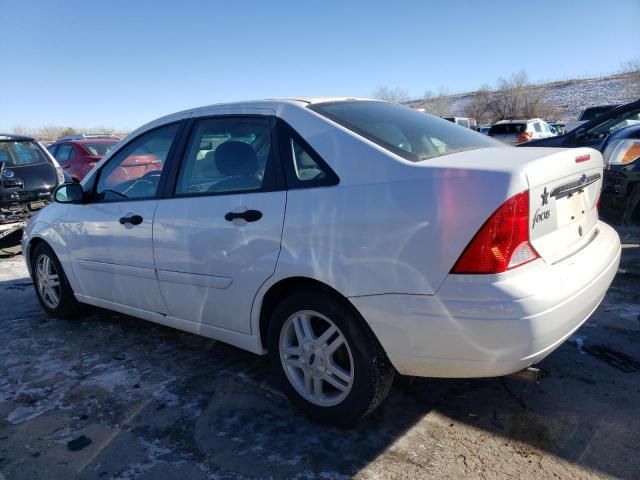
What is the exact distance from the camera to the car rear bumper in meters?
2.03

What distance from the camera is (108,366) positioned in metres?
3.48

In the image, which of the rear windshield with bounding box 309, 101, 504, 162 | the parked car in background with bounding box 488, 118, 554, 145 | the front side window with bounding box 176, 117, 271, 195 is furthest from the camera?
the parked car in background with bounding box 488, 118, 554, 145

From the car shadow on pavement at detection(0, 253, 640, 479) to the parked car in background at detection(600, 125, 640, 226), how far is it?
1.81m

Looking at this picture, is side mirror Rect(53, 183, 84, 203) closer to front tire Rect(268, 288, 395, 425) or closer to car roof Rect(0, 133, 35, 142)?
front tire Rect(268, 288, 395, 425)

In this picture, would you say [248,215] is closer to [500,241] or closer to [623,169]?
[500,241]

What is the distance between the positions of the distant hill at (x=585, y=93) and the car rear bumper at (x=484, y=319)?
48507 millimetres

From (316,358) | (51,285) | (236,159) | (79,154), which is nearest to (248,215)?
(236,159)

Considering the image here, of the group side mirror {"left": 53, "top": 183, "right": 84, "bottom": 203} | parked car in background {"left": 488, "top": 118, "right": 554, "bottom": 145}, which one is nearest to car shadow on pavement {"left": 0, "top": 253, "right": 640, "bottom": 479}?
side mirror {"left": 53, "top": 183, "right": 84, "bottom": 203}

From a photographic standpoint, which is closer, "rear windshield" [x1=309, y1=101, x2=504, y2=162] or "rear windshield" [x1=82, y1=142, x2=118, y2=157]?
"rear windshield" [x1=309, y1=101, x2=504, y2=162]

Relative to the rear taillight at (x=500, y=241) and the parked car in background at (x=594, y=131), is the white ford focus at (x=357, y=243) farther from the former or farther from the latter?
the parked car in background at (x=594, y=131)

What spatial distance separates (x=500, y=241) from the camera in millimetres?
2027

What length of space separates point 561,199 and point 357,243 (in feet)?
3.13

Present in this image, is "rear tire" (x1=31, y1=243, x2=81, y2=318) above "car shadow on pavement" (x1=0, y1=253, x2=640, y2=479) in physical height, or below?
above

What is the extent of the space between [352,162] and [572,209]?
1.09m
